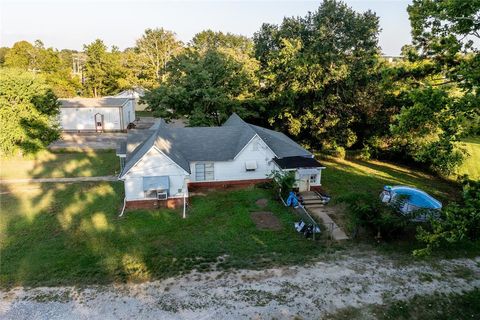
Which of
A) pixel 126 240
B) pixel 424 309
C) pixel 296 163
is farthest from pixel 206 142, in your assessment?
pixel 424 309

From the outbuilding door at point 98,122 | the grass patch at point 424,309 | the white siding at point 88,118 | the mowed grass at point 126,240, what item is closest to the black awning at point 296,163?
the mowed grass at point 126,240

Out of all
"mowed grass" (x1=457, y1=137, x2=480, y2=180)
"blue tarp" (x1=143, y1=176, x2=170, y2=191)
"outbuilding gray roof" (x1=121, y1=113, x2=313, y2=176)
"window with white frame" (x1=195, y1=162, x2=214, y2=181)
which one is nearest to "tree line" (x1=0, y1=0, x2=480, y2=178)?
"mowed grass" (x1=457, y1=137, x2=480, y2=180)

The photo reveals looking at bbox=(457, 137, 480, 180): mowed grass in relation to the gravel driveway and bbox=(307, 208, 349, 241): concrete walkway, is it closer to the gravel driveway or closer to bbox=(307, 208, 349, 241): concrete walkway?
bbox=(307, 208, 349, 241): concrete walkway

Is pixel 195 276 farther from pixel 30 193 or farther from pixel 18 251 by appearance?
pixel 30 193

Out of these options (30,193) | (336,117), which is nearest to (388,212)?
(336,117)

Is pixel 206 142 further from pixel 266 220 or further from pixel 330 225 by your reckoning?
pixel 330 225

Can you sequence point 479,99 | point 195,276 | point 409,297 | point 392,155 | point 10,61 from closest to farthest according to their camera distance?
point 479,99, point 409,297, point 195,276, point 392,155, point 10,61
